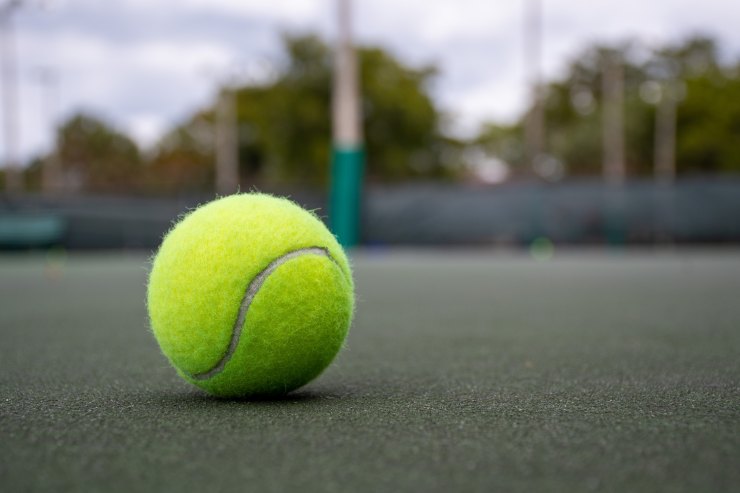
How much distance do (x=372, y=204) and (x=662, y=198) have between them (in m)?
6.10

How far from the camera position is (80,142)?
2211 inches

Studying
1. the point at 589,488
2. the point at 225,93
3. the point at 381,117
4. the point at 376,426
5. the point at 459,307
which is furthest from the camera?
the point at 225,93

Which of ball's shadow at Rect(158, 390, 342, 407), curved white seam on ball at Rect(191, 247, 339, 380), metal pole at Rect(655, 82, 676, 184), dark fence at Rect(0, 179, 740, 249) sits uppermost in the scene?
metal pole at Rect(655, 82, 676, 184)

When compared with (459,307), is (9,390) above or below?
above

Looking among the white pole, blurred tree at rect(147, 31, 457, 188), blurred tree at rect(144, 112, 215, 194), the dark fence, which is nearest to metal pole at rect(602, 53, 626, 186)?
blurred tree at rect(147, 31, 457, 188)

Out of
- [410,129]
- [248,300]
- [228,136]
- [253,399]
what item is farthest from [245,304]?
[228,136]

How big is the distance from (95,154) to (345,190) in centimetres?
4801

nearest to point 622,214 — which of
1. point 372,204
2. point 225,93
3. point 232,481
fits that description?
point 372,204

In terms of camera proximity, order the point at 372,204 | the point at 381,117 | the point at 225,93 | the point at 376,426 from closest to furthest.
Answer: the point at 376,426
the point at 372,204
the point at 381,117
the point at 225,93

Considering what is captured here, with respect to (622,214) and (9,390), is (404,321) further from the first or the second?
(622,214)

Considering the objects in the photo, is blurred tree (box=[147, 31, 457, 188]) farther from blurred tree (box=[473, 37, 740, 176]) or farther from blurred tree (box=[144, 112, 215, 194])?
blurred tree (box=[144, 112, 215, 194])

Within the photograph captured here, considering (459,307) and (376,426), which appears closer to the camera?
(376,426)

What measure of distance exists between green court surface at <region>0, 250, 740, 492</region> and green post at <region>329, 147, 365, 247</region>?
364 inches

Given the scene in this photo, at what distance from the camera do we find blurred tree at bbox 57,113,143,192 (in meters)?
53.6
